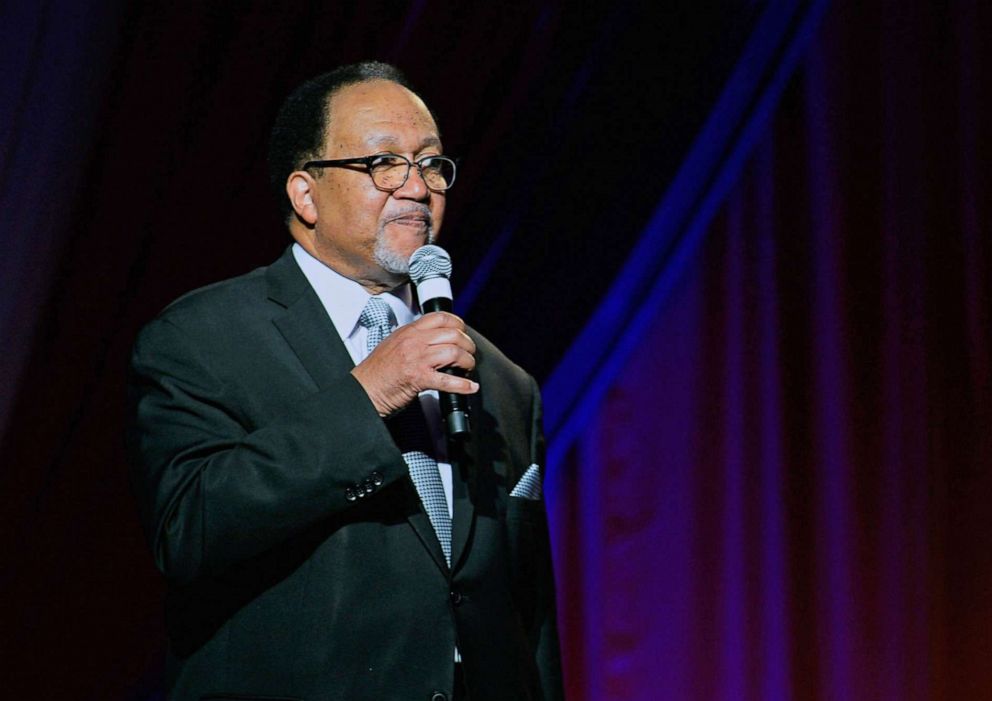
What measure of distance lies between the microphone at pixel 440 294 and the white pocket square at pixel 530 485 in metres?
0.30

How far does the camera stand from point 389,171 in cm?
171

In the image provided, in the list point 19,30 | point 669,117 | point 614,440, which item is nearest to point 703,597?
point 614,440

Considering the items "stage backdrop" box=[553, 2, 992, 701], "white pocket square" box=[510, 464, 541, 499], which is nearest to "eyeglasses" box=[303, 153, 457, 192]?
"white pocket square" box=[510, 464, 541, 499]

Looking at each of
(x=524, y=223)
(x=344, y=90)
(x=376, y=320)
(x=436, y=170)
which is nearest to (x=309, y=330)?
(x=376, y=320)

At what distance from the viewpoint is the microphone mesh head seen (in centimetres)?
154

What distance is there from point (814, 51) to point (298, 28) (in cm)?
126

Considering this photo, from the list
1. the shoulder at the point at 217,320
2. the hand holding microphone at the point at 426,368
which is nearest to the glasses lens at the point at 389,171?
the shoulder at the point at 217,320

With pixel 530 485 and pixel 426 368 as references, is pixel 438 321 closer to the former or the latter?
pixel 426 368

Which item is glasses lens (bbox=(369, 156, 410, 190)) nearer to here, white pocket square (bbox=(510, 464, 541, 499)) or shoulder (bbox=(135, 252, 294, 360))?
shoulder (bbox=(135, 252, 294, 360))

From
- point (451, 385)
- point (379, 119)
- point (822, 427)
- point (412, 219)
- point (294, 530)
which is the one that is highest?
point (379, 119)

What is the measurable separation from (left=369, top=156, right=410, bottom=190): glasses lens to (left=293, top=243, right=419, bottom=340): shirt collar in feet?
0.51

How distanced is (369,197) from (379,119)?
13 centimetres

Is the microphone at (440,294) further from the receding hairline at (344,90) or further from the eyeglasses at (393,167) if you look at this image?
the receding hairline at (344,90)

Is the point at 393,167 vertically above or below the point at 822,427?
above
